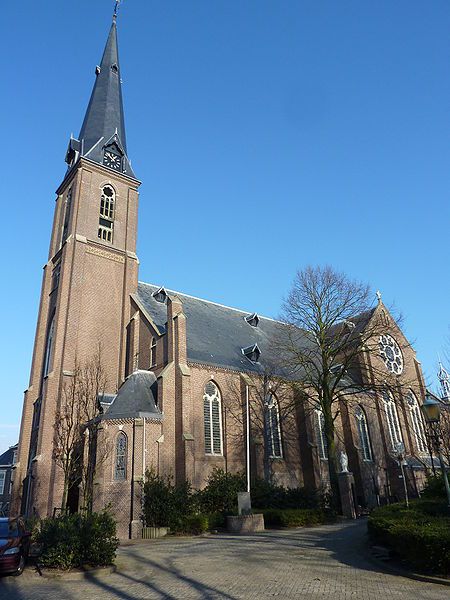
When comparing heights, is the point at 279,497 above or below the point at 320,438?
below

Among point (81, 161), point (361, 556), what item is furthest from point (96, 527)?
point (81, 161)

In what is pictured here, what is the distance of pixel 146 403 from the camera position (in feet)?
81.4

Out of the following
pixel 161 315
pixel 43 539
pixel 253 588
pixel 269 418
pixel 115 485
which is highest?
pixel 161 315

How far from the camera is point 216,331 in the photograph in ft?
110

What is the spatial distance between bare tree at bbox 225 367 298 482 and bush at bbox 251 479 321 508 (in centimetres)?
252

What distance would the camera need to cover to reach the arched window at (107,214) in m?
34.1

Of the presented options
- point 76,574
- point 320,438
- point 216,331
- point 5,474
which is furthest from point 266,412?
point 5,474

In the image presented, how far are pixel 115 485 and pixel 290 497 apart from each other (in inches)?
373

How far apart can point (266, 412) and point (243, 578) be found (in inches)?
773

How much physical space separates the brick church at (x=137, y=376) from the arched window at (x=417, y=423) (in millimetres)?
164

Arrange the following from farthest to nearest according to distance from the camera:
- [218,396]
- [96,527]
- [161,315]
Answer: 1. [161,315]
2. [218,396]
3. [96,527]

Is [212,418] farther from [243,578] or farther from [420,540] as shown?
[420,540]

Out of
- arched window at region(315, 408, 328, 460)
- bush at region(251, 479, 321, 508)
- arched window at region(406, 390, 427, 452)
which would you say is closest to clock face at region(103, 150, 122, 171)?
arched window at region(315, 408, 328, 460)

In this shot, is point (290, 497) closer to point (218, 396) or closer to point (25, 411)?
point (218, 396)
